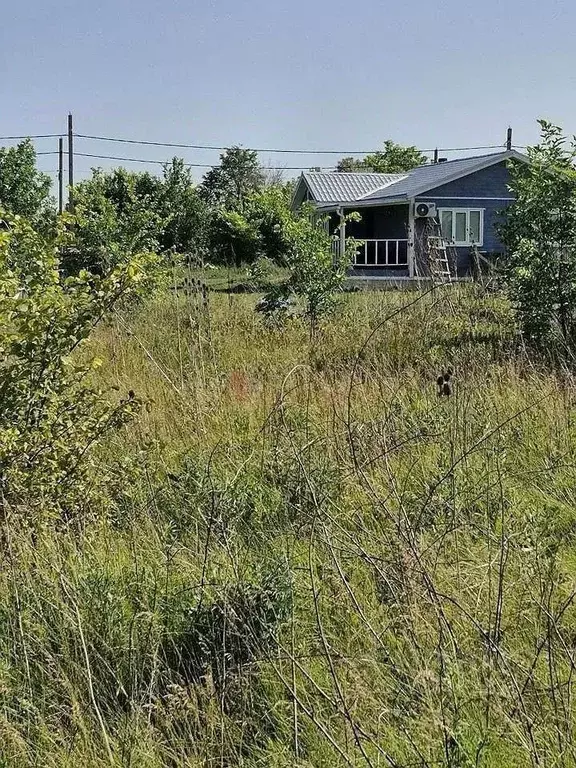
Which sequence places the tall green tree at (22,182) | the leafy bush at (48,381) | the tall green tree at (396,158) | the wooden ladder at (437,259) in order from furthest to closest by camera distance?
the tall green tree at (396,158) → the tall green tree at (22,182) → the wooden ladder at (437,259) → the leafy bush at (48,381)

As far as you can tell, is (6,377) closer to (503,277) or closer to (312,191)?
(503,277)

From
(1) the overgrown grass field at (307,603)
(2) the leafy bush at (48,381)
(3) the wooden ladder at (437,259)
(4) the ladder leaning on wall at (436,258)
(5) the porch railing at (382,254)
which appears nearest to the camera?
(1) the overgrown grass field at (307,603)

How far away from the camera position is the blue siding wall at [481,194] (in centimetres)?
2825

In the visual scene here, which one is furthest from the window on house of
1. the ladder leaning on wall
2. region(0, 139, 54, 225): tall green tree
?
region(0, 139, 54, 225): tall green tree

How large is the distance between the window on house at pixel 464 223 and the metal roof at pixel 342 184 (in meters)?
4.38

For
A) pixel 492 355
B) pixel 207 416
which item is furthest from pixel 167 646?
pixel 492 355

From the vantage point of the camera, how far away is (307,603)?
8.72ft

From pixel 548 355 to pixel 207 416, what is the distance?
3.53m

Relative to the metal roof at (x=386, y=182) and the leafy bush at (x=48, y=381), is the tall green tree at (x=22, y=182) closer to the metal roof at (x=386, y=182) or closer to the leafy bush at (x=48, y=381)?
the metal roof at (x=386, y=182)

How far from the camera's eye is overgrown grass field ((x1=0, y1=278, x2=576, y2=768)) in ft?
6.49

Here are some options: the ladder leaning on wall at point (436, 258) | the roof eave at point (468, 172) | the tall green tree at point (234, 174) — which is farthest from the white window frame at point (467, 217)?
the tall green tree at point (234, 174)

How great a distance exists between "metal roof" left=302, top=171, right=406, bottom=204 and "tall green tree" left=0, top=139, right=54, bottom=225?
1118 cm

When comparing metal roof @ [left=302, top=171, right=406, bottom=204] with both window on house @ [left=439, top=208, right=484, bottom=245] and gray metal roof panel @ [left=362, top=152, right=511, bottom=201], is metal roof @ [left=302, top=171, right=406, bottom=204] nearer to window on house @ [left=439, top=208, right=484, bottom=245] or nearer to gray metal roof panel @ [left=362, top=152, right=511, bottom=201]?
gray metal roof panel @ [left=362, top=152, right=511, bottom=201]

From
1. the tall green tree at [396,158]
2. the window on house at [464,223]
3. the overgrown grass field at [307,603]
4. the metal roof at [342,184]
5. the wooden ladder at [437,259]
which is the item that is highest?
the tall green tree at [396,158]
